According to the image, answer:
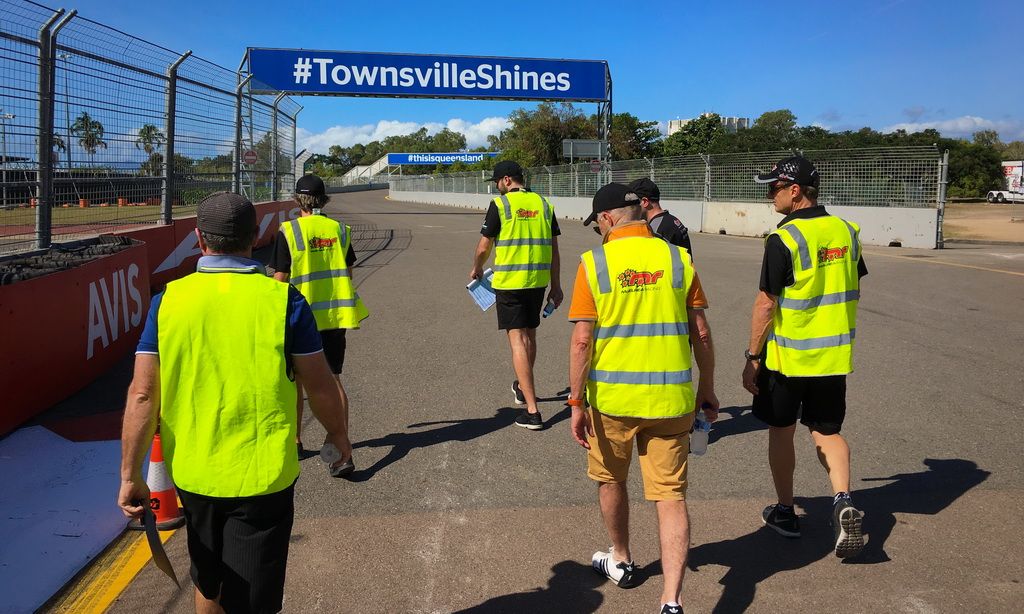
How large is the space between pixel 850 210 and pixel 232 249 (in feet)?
64.6

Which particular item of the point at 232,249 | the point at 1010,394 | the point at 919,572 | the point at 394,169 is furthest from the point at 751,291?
the point at 394,169

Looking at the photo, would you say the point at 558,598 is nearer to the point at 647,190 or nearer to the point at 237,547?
the point at 237,547

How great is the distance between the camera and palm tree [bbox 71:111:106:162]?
722 cm

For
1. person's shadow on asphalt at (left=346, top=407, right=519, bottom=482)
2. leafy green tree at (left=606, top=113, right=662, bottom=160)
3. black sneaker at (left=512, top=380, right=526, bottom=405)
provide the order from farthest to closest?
leafy green tree at (left=606, top=113, right=662, bottom=160) < black sneaker at (left=512, top=380, right=526, bottom=405) < person's shadow on asphalt at (left=346, top=407, right=519, bottom=482)

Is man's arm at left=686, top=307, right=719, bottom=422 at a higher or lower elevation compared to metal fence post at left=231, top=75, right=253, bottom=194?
lower

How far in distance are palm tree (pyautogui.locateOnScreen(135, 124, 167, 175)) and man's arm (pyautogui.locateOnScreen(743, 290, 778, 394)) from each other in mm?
7700

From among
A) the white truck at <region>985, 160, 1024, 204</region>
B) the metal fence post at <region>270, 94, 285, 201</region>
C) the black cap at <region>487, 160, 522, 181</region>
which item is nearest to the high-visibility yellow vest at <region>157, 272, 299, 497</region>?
the black cap at <region>487, 160, 522, 181</region>

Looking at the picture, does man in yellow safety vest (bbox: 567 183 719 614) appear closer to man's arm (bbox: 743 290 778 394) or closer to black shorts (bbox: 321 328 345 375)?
man's arm (bbox: 743 290 778 394)

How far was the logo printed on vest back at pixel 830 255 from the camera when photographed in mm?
3633

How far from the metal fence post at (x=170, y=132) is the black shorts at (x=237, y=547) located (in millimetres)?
8422

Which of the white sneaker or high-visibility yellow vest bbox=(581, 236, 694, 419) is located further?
the white sneaker

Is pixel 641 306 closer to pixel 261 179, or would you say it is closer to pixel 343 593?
pixel 343 593

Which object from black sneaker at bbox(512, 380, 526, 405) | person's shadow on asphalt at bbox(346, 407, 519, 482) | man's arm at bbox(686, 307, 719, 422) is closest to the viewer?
man's arm at bbox(686, 307, 719, 422)

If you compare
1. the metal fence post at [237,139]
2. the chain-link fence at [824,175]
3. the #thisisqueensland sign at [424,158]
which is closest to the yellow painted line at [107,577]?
the metal fence post at [237,139]
